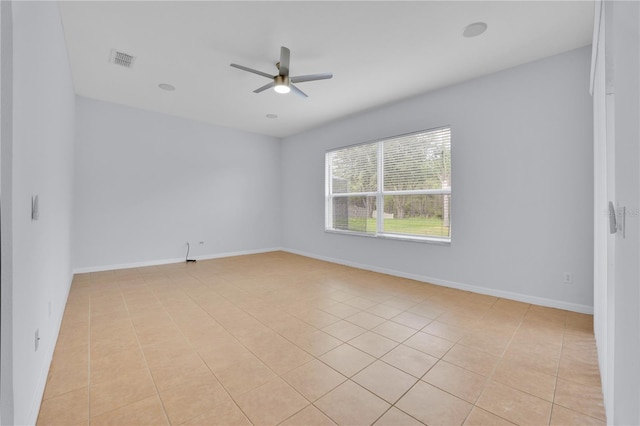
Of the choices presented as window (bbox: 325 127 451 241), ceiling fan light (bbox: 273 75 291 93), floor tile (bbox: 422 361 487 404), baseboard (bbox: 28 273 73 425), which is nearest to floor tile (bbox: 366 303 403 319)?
floor tile (bbox: 422 361 487 404)

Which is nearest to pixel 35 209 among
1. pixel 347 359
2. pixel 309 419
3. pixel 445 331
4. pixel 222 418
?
pixel 222 418

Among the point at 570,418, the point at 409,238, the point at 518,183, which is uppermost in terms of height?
the point at 518,183

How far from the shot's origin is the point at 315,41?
2924mm

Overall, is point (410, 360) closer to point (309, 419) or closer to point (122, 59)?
point (309, 419)

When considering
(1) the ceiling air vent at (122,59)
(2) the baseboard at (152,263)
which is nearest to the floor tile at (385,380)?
(1) the ceiling air vent at (122,59)

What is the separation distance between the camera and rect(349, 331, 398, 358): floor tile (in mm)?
2221

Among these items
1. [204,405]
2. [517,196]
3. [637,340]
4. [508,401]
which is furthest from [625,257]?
[517,196]

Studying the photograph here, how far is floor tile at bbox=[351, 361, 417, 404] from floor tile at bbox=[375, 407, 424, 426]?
0.09m

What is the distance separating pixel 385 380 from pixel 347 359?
345mm

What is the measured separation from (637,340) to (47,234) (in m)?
3.22

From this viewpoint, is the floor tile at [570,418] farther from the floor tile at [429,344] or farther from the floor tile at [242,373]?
the floor tile at [242,373]

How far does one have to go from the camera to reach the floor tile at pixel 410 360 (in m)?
1.96

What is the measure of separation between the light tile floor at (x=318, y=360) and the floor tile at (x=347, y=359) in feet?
0.05

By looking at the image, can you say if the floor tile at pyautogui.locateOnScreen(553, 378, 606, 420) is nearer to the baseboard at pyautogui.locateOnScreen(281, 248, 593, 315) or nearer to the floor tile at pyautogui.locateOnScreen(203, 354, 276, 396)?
the baseboard at pyautogui.locateOnScreen(281, 248, 593, 315)
